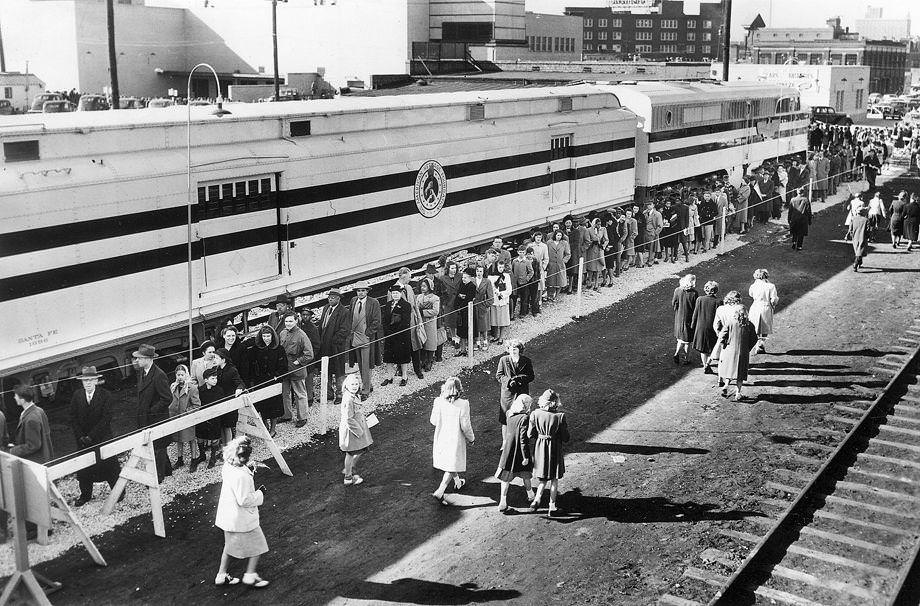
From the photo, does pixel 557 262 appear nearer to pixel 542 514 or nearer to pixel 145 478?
pixel 542 514

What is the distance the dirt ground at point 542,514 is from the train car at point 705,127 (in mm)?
10079

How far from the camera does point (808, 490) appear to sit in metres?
10.5

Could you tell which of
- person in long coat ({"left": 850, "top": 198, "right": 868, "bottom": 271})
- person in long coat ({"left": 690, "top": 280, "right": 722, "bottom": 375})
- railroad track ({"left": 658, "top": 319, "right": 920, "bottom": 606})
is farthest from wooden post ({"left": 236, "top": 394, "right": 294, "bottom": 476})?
person in long coat ({"left": 850, "top": 198, "right": 868, "bottom": 271})

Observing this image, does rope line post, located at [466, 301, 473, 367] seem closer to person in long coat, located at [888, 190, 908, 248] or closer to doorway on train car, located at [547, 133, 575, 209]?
doorway on train car, located at [547, 133, 575, 209]

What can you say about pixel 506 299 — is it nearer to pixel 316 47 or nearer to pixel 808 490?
pixel 808 490

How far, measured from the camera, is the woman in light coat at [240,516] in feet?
27.5

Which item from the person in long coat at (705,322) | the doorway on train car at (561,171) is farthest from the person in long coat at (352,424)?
the doorway on train car at (561,171)

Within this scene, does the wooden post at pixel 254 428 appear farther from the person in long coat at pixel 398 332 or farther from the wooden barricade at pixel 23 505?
the person in long coat at pixel 398 332

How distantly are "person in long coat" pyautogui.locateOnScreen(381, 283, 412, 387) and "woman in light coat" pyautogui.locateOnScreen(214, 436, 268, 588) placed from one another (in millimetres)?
5466

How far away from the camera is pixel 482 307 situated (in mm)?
15812

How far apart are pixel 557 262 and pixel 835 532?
9746mm

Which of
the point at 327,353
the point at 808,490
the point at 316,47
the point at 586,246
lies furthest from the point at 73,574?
the point at 316,47

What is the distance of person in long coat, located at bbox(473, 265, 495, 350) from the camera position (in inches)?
620

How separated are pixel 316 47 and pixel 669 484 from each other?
187 feet
